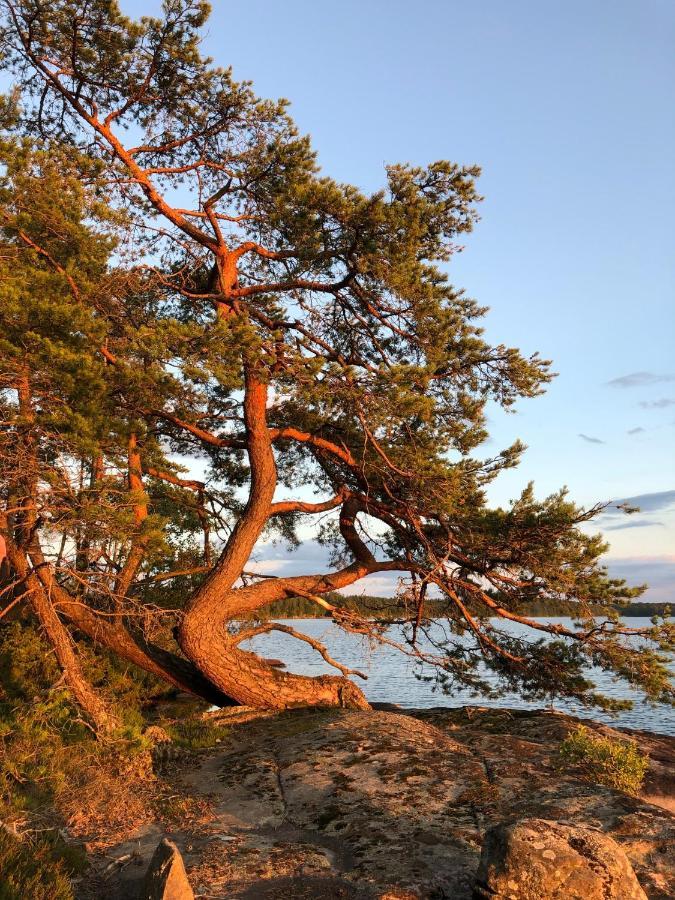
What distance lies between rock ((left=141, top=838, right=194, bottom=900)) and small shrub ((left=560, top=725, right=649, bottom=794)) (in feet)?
17.1

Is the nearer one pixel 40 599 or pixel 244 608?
pixel 40 599

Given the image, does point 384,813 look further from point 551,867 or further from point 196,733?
point 196,733

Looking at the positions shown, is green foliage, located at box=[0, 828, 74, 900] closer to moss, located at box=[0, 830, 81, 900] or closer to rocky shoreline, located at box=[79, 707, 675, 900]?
moss, located at box=[0, 830, 81, 900]

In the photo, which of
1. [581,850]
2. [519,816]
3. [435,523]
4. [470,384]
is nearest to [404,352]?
[470,384]

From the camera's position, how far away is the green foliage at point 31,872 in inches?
199

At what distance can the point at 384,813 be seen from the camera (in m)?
7.19

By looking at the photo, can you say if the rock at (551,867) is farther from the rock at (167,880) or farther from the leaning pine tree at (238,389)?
the leaning pine tree at (238,389)

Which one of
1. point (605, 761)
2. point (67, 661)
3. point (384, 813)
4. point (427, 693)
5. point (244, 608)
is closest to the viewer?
point (384, 813)

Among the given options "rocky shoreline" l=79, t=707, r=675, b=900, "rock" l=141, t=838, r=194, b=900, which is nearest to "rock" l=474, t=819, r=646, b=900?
"rocky shoreline" l=79, t=707, r=675, b=900

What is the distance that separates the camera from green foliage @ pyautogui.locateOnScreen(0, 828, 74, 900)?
5066 millimetres

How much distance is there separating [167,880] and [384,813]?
305 cm

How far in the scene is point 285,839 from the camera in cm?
686

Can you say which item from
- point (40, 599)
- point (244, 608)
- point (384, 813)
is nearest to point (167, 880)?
point (384, 813)

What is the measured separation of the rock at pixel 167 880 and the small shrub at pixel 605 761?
17.1 feet
